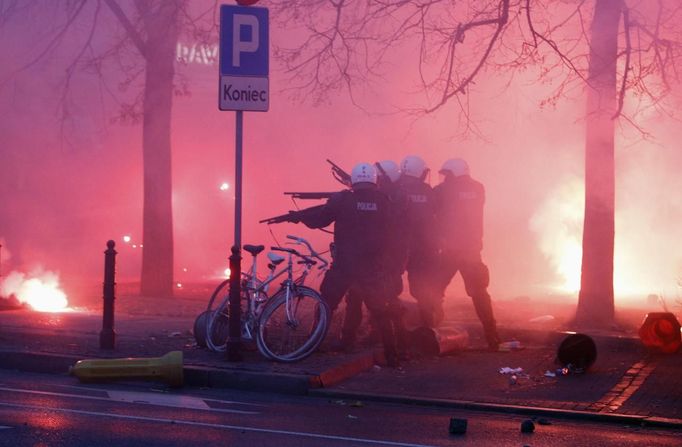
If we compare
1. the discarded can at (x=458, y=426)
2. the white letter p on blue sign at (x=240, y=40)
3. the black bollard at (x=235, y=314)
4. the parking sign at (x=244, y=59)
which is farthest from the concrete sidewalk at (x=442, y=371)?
the white letter p on blue sign at (x=240, y=40)

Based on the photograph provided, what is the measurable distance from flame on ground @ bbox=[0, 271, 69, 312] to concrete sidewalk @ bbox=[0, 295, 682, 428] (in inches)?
86.5

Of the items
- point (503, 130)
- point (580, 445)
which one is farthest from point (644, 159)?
point (580, 445)

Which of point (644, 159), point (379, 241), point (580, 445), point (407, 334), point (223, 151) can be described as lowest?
point (580, 445)

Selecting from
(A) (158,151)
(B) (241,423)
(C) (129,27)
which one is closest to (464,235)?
(B) (241,423)

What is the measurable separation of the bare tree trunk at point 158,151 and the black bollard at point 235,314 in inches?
251

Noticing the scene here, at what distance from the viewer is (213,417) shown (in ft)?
23.5

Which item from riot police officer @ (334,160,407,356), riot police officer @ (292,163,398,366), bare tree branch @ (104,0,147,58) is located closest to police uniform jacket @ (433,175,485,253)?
riot police officer @ (334,160,407,356)

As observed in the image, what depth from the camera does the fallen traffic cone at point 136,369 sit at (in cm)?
852

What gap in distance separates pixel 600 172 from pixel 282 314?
467cm

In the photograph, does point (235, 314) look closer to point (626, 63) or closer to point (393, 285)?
point (393, 285)

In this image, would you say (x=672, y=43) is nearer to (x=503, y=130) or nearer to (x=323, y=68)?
(x=323, y=68)

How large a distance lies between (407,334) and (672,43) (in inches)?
190

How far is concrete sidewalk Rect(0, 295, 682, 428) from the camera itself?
8016 millimetres

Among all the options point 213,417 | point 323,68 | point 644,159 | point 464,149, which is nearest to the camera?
point 213,417
